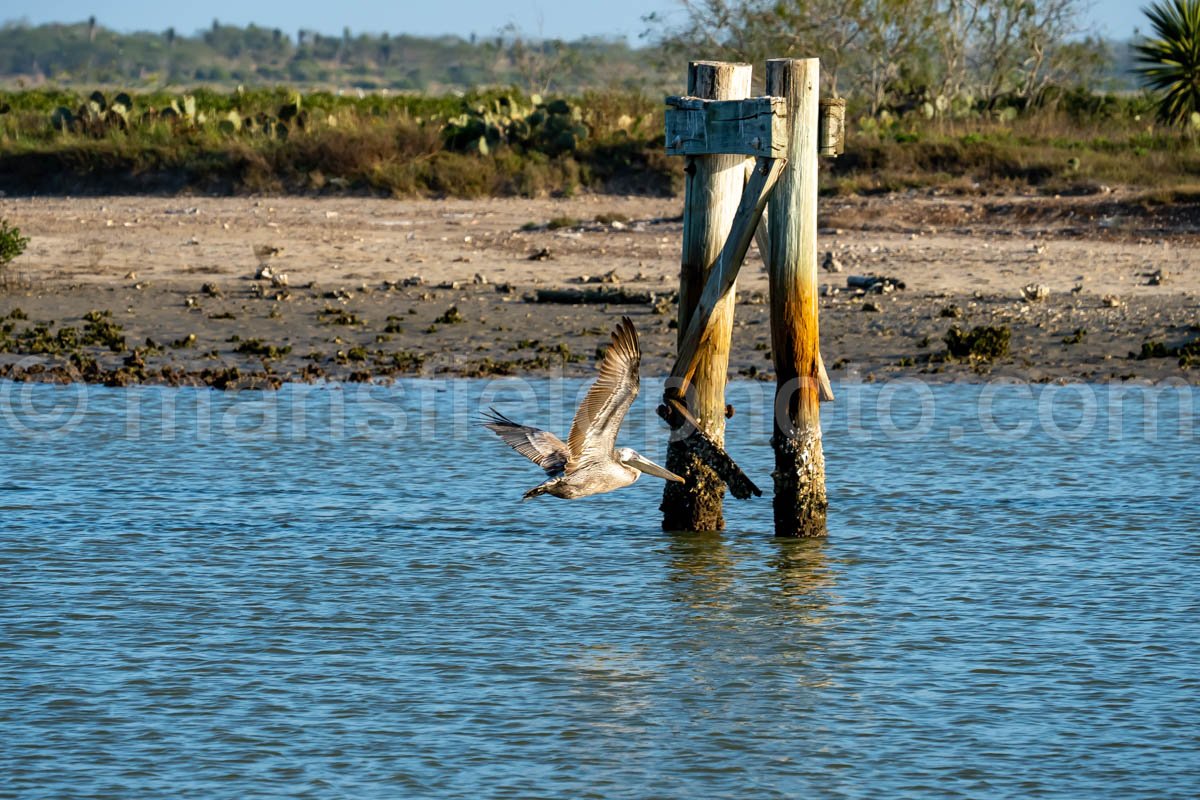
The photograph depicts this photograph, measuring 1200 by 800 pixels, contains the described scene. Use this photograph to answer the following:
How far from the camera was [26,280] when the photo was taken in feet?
67.3

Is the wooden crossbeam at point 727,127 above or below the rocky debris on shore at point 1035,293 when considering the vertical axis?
above

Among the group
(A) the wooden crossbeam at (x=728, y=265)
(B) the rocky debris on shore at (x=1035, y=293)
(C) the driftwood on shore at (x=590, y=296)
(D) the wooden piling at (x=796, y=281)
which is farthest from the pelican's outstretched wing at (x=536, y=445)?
(B) the rocky debris on shore at (x=1035, y=293)

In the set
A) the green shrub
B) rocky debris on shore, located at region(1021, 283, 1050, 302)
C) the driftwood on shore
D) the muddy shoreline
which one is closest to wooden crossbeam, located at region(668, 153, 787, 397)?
the muddy shoreline

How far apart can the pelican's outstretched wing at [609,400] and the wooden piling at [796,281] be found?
3.82 feet

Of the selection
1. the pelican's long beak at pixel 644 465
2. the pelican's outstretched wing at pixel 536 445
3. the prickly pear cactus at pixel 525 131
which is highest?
the prickly pear cactus at pixel 525 131

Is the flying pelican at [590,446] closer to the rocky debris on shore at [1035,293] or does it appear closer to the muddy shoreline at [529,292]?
the muddy shoreline at [529,292]

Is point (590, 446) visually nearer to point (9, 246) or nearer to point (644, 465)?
point (644, 465)

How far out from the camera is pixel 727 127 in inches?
392

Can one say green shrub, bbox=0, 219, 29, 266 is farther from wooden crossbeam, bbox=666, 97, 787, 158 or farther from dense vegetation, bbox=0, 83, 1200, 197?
wooden crossbeam, bbox=666, 97, 787, 158

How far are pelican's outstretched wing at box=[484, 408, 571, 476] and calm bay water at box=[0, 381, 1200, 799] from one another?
910 millimetres

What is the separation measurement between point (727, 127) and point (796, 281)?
3.11 ft

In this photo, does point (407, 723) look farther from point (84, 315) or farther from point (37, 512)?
point (84, 315)

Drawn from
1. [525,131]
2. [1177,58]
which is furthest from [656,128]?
[1177,58]

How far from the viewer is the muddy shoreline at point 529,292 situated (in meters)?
17.1
